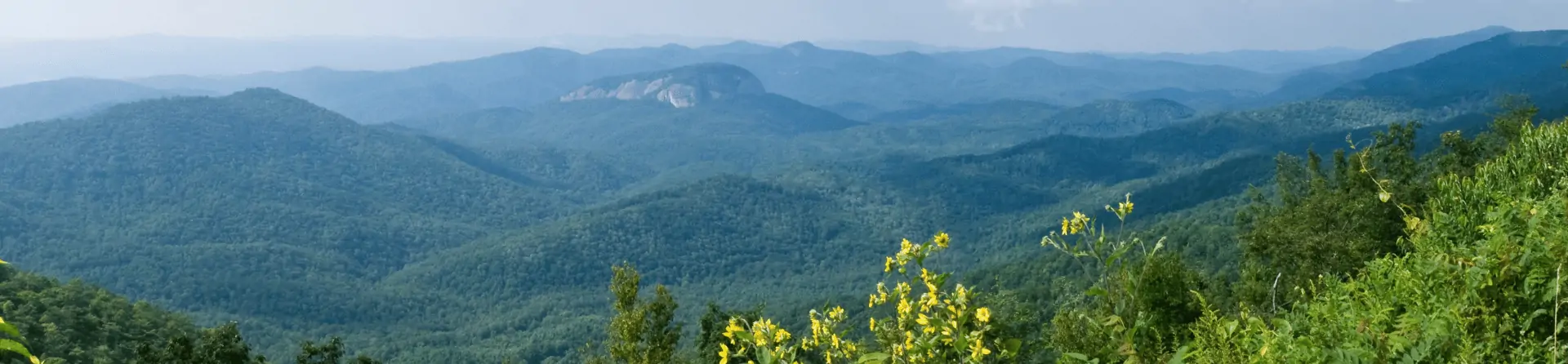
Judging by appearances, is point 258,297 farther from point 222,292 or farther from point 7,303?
point 7,303

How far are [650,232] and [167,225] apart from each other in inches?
2930

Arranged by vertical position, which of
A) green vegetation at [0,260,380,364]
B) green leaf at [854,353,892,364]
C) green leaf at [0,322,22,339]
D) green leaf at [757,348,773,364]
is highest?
green leaf at [0,322,22,339]

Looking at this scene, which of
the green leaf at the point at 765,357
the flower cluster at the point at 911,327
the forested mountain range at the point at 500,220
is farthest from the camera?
the forested mountain range at the point at 500,220

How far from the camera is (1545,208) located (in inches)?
215

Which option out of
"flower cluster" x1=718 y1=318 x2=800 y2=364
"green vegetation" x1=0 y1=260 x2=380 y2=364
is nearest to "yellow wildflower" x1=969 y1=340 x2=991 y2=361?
"flower cluster" x1=718 y1=318 x2=800 y2=364

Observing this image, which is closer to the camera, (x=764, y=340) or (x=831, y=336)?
(x=764, y=340)

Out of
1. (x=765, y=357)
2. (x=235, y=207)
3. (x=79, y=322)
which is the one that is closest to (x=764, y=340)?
(x=765, y=357)

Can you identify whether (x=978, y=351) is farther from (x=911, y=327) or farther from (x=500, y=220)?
(x=500, y=220)

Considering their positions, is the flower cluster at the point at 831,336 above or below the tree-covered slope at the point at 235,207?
above

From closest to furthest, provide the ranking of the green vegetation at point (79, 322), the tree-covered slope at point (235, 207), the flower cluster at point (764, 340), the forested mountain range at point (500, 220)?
the flower cluster at point (764, 340) → the green vegetation at point (79, 322) → the forested mountain range at point (500, 220) → the tree-covered slope at point (235, 207)

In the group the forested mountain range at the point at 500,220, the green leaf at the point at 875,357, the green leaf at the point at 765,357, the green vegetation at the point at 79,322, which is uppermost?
the green leaf at the point at 765,357

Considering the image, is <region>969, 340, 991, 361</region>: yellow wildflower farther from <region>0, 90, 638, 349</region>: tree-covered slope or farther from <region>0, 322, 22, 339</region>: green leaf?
<region>0, 90, 638, 349</region>: tree-covered slope

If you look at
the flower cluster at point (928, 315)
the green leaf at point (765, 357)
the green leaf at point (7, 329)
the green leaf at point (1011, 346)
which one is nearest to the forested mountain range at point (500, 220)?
the flower cluster at point (928, 315)

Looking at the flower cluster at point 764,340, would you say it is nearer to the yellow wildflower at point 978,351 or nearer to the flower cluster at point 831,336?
the flower cluster at point 831,336
